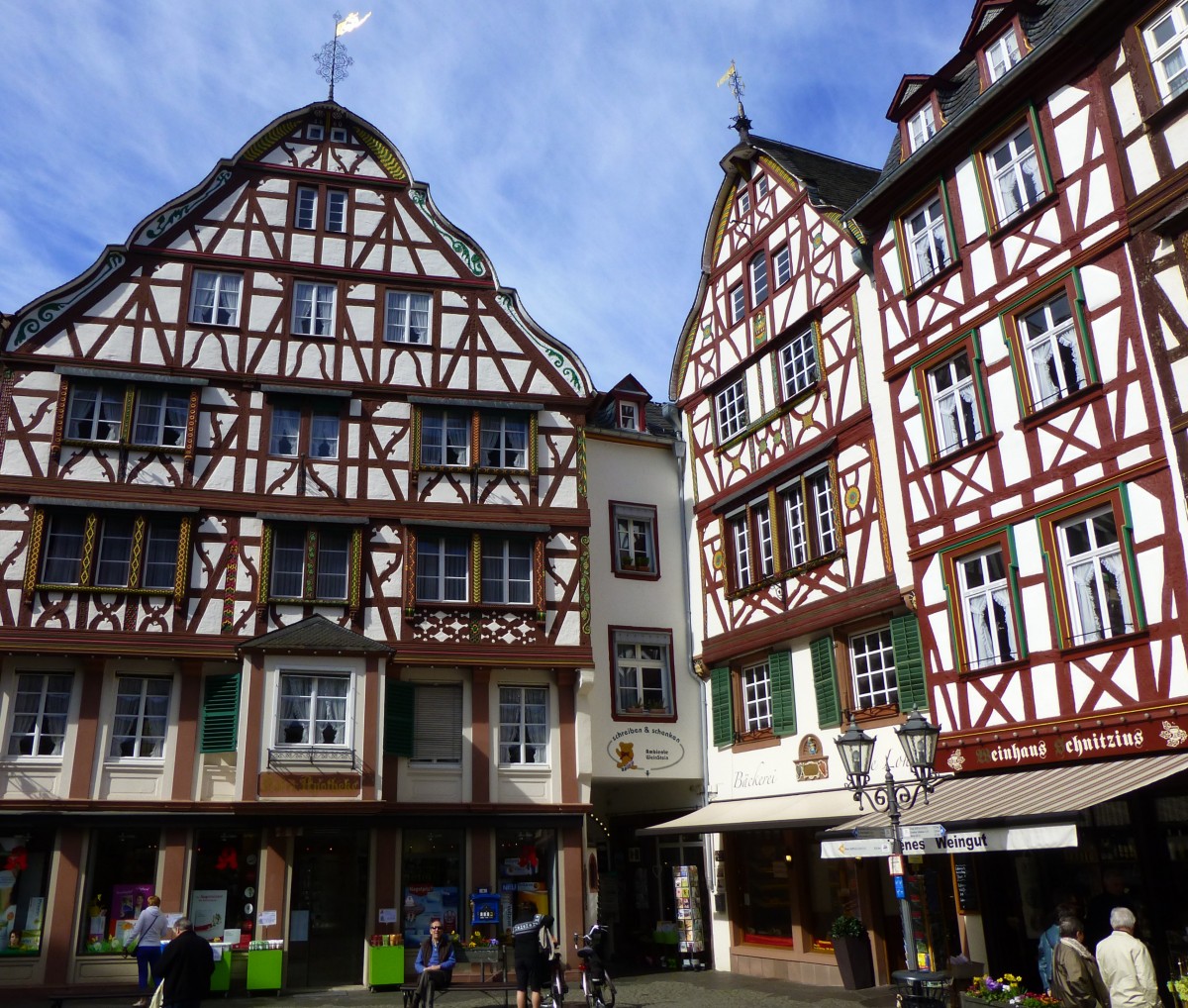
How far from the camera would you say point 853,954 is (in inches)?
656

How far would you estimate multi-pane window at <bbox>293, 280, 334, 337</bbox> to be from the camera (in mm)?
21922

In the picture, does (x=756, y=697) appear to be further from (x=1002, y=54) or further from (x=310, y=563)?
(x=1002, y=54)

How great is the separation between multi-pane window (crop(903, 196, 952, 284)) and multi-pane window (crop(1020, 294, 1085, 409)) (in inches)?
82.1

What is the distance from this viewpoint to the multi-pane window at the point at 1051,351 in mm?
13922

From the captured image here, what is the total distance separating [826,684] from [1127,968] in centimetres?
898

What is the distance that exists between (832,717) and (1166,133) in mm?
9606

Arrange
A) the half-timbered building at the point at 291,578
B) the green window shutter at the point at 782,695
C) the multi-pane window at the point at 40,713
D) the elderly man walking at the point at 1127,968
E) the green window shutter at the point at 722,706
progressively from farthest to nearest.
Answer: the green window shutter at the point at 722,706 < the green window shutter at the point at 782,695 < the multi-pane window at the point at 40,713 < the half-timbered building at the point at 291,578 < the elderly man walking at the point at 1127,968

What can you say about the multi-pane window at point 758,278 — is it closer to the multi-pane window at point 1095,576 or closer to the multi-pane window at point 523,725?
the multi-pane window at point 523,725

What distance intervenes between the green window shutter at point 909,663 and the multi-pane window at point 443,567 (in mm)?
8191

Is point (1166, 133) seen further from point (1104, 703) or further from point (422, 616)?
point (422, 616)

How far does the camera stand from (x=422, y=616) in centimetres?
2050

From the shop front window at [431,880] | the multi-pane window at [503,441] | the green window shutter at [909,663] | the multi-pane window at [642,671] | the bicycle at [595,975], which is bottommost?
the bicycle at [595,975]

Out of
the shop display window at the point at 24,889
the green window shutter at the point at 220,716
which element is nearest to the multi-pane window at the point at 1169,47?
the green window shutter at the point at 220,716

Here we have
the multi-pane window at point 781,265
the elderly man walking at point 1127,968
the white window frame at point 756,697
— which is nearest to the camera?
the elderly man walking at point 1127,968
